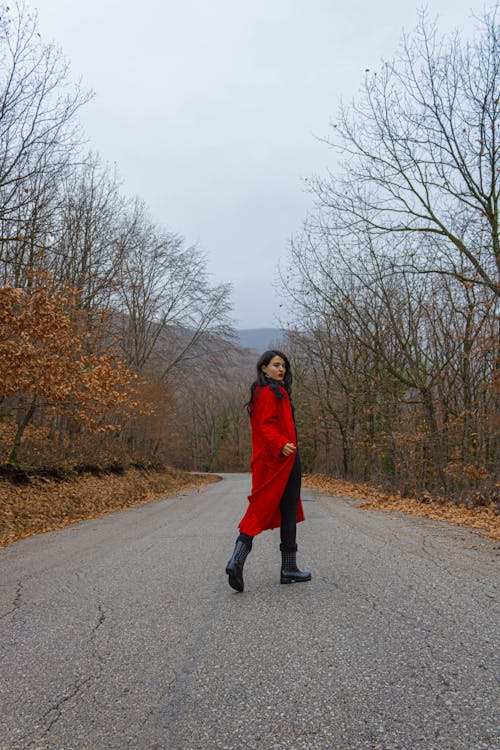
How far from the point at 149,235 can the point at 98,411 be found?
1723 cm

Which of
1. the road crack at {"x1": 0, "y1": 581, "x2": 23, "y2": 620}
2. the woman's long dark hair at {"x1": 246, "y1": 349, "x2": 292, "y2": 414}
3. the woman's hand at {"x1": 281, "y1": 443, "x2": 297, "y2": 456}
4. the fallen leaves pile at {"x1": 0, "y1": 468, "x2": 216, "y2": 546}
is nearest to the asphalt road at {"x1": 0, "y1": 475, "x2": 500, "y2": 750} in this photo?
the road crack at {"x1": 0, "y1": 581, "x2": 23, "y2": 620}

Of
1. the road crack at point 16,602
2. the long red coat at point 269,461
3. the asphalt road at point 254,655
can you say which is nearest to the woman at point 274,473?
the long red coat at point 269,461

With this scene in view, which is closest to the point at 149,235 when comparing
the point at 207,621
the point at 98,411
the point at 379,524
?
the point at 98,411

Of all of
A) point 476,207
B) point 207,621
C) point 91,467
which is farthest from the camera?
point 91,467

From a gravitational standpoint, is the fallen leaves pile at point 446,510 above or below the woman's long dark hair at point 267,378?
below

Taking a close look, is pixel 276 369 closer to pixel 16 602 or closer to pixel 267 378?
pixel 267 378

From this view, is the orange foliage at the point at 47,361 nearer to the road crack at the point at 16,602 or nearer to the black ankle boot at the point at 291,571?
the road crack at the point at 16,602

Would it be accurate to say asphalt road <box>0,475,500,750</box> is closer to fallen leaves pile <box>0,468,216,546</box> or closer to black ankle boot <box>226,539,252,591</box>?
black ankle boot <box>226,539,252,591</box>

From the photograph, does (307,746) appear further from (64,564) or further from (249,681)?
(64,564)

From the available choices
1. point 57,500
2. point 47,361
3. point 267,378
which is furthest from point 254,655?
point 57,500

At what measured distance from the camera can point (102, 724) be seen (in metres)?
2.13

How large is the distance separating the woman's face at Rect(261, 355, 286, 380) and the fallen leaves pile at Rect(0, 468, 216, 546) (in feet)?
18.6

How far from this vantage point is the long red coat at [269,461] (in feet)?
13.8

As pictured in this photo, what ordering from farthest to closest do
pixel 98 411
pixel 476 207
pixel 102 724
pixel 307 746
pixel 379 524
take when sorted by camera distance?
pixel 476 207 < pixel 98 411 < pixel 379 524 < pixel 102 724 < pixel 307 746
